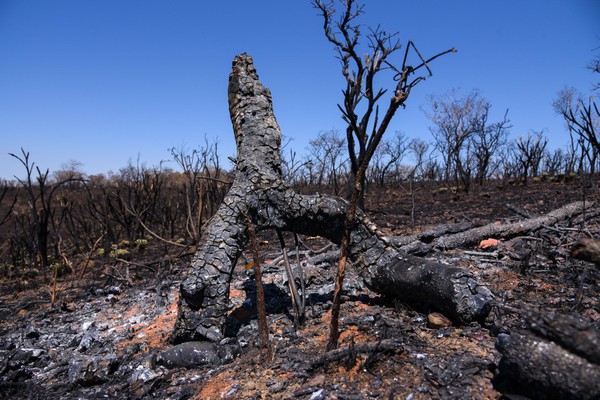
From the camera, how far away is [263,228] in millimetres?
3342

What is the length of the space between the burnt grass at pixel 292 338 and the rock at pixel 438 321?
2 centimetres

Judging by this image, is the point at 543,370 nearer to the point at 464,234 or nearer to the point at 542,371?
the point at 542,371

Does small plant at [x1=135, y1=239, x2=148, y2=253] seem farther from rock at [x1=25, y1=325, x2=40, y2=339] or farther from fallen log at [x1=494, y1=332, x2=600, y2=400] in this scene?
fallen log at [x1=494, y1=332, x2=600, y2=400]

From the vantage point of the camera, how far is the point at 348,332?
2.82m

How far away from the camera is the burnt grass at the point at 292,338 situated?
213 cm

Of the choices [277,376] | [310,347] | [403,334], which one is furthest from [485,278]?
[277,376]

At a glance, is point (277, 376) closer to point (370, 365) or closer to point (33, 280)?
point (370, 365)

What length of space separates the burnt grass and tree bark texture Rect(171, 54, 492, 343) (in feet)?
0.87

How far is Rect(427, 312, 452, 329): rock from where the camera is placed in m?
2.75

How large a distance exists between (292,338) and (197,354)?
0.77 m

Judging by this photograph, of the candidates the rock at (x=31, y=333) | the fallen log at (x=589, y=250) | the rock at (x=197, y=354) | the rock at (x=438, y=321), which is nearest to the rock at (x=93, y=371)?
the rock at (x=197, y=354)

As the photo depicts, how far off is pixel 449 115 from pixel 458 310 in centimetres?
2333

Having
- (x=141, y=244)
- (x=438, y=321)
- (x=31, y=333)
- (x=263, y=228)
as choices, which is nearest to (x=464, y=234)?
(x=438, y=321)

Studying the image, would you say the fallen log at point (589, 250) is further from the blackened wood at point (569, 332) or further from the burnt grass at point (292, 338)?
the burnt grass at point (292, 338)
